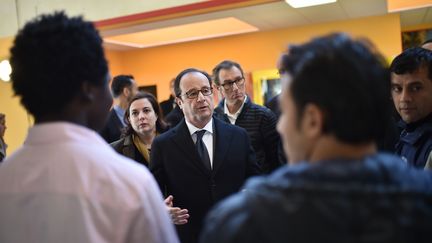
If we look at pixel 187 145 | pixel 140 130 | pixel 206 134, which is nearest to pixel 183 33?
pixel 140 130

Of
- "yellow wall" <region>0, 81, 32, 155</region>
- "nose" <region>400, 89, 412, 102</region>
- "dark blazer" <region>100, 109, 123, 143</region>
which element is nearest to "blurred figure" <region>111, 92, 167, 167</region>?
"dark blazer" <region>100, 109, 123, 143</region>

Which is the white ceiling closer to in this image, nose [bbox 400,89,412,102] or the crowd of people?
nose [bbox 400,89,412,102]

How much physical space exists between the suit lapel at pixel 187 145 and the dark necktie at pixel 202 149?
0.13 ft

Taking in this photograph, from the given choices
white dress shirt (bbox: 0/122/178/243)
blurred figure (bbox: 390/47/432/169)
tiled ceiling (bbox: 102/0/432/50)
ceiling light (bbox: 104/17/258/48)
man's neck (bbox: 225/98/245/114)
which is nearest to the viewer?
white dress shirt (bbox: 0/122/178/243)

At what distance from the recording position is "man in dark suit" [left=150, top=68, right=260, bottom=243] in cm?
227

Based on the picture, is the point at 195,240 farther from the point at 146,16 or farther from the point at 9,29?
the point at 9,29

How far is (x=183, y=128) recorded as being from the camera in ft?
7.89

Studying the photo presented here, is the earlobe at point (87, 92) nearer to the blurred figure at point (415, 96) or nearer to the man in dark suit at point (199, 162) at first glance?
the man in dark suit at point (199, 162)

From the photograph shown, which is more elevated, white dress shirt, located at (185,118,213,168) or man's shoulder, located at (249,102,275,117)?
man's shoulder, located at (249,102,275,117)

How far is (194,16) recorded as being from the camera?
528 centimetres

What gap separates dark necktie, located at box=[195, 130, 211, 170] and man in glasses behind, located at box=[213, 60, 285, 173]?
0.63 metres

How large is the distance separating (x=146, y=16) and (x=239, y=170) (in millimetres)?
3373

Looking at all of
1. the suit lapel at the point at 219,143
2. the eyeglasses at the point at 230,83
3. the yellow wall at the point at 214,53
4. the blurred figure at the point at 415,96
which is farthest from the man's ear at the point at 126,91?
the blurred figure at the point at 415,96

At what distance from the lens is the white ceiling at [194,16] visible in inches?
207
